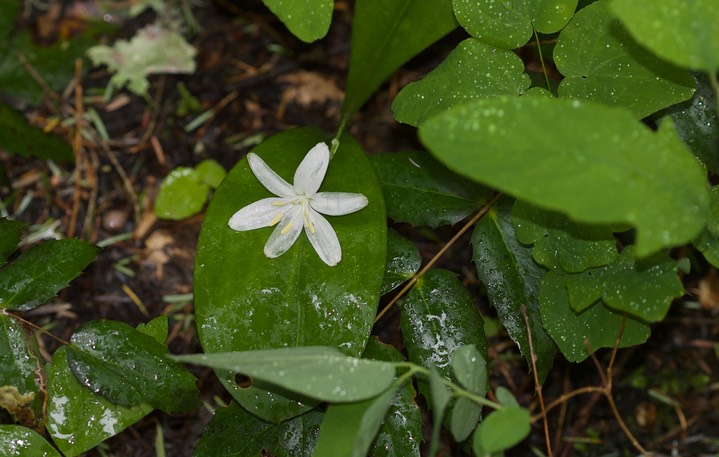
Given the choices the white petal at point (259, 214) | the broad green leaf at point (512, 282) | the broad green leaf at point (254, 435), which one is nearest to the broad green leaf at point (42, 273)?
the white petal at point (259, 214)

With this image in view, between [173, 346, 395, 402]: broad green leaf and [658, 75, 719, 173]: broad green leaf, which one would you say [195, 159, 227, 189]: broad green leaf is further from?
[658, 75, 719, 173]: broad green leaf

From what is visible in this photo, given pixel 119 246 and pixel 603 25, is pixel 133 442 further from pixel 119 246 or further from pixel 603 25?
pixel 603 25

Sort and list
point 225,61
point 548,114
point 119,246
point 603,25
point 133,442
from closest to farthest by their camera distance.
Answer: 1. point 548,114
2. point 603,25
3. point 133,442
4. point 119,246
5. point 225,61

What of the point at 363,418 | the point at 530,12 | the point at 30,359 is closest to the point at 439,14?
the point at 530,12

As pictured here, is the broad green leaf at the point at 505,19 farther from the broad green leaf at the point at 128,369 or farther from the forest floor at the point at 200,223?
the broad green leaf at the point at 128,369

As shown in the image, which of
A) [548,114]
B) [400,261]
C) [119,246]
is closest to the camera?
[548,114]

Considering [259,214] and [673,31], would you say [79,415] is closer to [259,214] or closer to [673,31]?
[259,214]

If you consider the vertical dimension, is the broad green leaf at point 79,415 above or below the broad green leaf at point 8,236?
below

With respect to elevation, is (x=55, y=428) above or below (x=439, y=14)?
below
